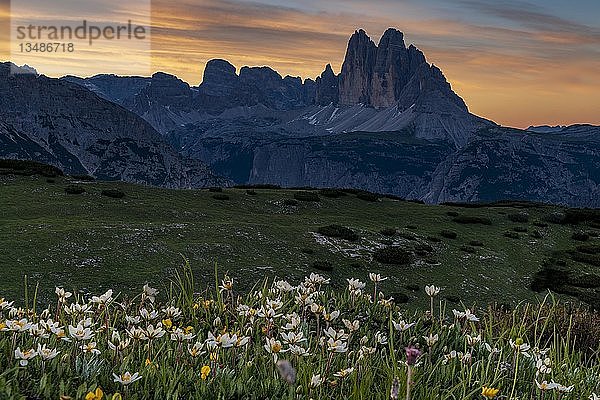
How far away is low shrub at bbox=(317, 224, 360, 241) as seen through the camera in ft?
94.6

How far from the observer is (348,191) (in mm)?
46906

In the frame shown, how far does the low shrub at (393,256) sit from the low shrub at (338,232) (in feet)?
5.72

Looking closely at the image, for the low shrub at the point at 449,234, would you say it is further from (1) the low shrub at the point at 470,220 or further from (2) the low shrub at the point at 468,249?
(1) the low shrub at the point at 470,220

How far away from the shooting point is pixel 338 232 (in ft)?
95.7

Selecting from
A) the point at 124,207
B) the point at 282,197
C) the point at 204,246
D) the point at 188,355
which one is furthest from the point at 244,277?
the point at 282,197

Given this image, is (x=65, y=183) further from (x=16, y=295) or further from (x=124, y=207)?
(x=16, y=295)

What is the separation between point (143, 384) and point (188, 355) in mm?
876

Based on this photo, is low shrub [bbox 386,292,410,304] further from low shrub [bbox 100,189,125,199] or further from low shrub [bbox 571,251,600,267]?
low shrub [bbox 100,189,125,199]

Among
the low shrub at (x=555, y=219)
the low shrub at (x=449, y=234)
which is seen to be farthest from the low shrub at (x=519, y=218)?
the low shrub at (x=449, y=234)

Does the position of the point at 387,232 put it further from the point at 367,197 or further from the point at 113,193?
the point at 113,193

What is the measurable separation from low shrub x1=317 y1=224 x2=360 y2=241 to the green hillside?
0.12m

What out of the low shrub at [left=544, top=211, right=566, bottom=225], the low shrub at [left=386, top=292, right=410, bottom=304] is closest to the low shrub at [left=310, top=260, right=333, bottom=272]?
the low shrub at [left=386, top=292, right=410, bottom=304]

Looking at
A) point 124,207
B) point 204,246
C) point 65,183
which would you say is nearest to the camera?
point 204,246

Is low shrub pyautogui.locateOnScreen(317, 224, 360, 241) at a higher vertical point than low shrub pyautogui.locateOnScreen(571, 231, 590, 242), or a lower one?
higher
